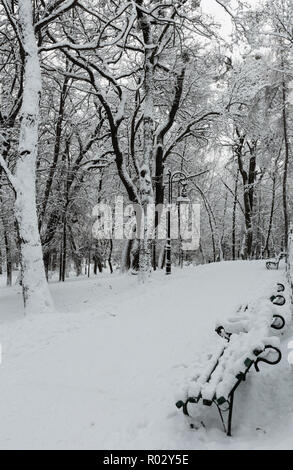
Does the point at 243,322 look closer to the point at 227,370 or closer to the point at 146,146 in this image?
the point at 227,370

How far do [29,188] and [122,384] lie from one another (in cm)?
543

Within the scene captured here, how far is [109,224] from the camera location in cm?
2664

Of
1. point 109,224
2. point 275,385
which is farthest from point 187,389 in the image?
point 109,224

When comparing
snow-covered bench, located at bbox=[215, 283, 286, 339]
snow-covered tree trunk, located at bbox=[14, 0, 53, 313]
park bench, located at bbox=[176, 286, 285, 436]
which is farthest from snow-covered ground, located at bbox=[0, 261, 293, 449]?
snow-covered tree trunk, located at bbox=[14, 0, 53, 313]

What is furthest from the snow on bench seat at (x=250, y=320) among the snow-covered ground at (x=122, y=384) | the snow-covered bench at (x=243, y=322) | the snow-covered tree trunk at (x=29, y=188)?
the snow-covered tree trunk at (x=29, y=188)

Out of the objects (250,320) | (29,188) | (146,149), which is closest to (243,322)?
(250,320)

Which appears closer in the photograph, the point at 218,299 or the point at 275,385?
the point at 275,385

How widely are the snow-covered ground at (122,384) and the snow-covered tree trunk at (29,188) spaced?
844mm

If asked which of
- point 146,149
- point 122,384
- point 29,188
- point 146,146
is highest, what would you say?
point 146,146

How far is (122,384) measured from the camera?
429 cm

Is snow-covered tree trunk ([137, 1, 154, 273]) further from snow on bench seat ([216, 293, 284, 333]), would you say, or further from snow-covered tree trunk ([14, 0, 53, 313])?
snow on bench seat ([216, 293, 284, 333])

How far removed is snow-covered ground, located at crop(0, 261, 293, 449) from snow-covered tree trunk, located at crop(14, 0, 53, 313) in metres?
0.84
